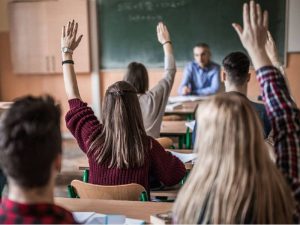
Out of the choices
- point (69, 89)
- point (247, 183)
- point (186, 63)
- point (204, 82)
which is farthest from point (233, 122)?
point (186, 63)

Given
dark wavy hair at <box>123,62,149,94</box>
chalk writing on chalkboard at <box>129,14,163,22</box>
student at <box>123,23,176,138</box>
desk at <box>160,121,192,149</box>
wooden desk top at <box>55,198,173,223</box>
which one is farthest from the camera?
chalk writing on chalkboard at <box>129,14,163,22</box>

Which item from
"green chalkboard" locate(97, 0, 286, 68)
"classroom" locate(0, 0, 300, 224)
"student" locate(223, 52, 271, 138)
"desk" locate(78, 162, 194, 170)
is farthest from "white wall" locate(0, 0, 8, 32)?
"student" locate(223, 52, 271, 138)

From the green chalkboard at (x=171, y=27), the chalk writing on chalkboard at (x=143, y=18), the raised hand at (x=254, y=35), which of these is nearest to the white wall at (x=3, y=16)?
the green chalkboard at (x=171, y=27)

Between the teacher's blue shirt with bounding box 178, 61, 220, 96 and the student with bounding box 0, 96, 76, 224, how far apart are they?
4449 millimetres

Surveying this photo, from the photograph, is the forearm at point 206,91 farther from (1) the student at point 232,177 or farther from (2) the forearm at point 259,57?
(1) the student at point 232,177

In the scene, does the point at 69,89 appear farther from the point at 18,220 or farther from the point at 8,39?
the point at 8,39

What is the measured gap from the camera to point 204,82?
223 inches

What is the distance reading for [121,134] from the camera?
209cm

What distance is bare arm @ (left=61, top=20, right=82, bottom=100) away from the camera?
227 cm

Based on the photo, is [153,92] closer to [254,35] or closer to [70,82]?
[70,82]

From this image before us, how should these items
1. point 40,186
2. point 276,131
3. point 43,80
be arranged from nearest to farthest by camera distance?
point 40,186 → point 276,131 → point 43,80

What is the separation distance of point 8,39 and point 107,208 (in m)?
5.78

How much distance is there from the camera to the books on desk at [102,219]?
162 cm

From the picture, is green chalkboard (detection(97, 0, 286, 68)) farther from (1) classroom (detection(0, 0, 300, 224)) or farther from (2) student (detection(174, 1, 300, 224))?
(2) student (detection(174, 1, 300, 224))
